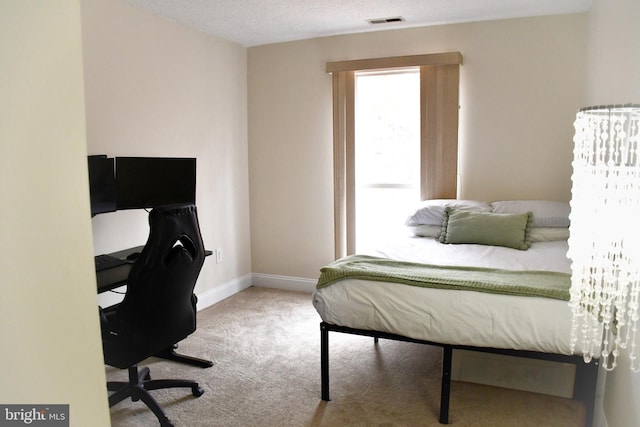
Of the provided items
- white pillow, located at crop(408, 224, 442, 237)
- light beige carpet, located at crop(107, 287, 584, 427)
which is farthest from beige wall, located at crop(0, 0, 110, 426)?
white pillow, located at crop(408, 224, 442, 237)

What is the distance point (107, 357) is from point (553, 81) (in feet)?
12.1

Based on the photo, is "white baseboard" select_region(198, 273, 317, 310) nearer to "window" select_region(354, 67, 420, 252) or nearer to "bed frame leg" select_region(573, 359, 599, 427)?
"window" select_region(354, 67, 420, 252)

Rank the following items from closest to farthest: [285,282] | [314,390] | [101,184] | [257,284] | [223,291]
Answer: [314,390] → [101,184] → [223,291] → [285,282] → [257,284]

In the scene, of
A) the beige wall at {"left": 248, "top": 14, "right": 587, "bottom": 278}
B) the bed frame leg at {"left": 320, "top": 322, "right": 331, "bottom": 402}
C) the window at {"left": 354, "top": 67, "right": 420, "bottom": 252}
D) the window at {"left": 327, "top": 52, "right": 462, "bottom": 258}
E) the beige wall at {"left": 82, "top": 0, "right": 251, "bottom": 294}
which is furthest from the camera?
the window at {"left": 354, "top": 67, "right": 420, "bottom": 252}

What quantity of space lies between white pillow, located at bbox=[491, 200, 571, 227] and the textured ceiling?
1.47 m

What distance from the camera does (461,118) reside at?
4.15 m

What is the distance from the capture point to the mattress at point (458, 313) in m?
2.21

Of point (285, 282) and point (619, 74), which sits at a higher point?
point (619, 74)

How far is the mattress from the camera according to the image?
2209 mm

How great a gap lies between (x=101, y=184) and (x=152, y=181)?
0.38 meters

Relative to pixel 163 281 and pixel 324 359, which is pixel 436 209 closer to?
pixel 324 359

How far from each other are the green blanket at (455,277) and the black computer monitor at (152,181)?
1356 millimetres

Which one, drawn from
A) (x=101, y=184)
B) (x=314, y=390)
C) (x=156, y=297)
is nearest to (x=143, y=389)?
(x=156, y=297)

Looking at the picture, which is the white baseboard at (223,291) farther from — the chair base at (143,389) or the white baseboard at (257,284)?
the chair base at (143,389)
